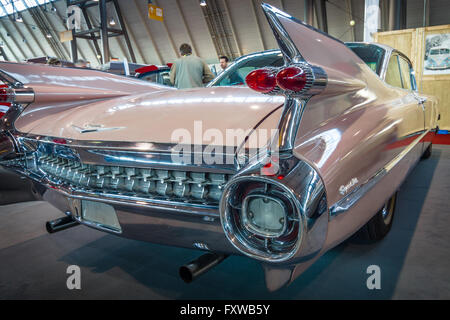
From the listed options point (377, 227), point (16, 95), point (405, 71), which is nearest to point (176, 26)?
point (405, 71)

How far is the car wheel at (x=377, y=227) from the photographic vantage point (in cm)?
201

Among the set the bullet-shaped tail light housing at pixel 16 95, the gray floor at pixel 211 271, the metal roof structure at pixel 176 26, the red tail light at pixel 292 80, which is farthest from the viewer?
the metal roof structure at pixel 176 26

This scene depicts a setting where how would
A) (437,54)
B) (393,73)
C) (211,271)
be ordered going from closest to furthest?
(211,271) < (393,73) < (437,54)

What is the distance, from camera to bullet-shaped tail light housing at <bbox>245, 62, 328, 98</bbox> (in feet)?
3.52

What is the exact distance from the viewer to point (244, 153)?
120cm

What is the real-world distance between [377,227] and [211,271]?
1005mm

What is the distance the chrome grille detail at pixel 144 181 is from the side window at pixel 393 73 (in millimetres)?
1728

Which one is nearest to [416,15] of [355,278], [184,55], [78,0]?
[184,55]

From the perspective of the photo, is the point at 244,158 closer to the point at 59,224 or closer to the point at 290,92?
the point at 290,92

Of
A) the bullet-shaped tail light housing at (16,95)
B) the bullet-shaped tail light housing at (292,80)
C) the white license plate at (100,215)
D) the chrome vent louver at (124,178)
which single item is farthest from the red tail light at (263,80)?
the bullet-shaped tail light housing at (16,95)

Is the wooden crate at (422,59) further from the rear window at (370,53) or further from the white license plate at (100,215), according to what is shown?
the white license plate at (100,215)

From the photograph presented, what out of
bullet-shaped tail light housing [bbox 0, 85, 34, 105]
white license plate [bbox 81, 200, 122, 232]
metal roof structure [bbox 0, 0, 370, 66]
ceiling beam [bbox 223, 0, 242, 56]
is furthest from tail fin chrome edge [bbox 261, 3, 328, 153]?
ceiling beam [bbox 223, 0, 242, 56]

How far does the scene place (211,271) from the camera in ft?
6.33

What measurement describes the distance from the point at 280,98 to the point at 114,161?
2.54 ft
